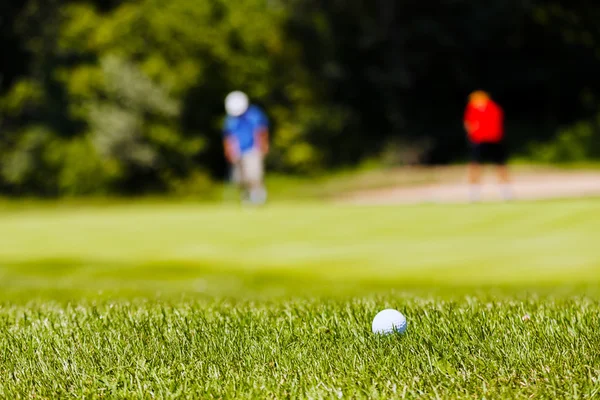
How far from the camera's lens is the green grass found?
13.9 ft

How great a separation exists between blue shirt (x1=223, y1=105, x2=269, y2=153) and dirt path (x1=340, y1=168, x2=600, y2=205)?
758 centimetres

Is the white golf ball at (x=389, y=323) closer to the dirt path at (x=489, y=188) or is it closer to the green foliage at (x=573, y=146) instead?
the dirt path at (x=489, y=188)

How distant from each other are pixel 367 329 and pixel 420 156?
31739mm

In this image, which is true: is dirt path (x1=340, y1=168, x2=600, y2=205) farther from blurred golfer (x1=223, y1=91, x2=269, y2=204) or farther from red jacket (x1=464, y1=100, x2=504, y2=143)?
blurred golfer (x1=223, y1=91, x2=269, y2=204)

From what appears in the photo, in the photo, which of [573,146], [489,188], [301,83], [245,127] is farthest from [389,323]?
[301,83]

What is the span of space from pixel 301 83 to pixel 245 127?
1917cm

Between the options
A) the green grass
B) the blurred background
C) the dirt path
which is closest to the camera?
the green grass

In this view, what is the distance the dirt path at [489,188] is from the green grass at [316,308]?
599 inches

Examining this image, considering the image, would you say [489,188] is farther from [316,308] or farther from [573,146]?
[316,308]

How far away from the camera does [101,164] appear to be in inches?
1495

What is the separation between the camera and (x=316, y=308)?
5.88 meters

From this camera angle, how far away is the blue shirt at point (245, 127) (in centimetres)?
1955

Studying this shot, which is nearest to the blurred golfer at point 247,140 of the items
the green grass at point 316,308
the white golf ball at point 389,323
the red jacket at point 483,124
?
the red jacket at point 483,124

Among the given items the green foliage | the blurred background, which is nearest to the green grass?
the green foliage
